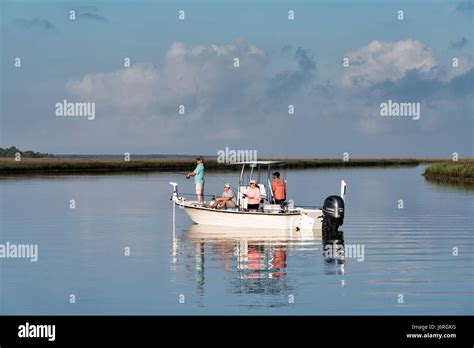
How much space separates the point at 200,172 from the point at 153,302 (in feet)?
51.9

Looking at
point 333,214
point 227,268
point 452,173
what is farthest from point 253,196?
point 452,173

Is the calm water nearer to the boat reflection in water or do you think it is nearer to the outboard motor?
the boat reflection in water

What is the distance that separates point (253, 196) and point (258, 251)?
5.43 meters

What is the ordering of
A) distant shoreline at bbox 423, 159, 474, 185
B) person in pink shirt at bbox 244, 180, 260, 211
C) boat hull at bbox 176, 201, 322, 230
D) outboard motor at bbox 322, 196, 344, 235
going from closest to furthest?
outboard motor at bbox 322, 196, 344, 235 → boat hull at bbox 176, 201, 322, 230 → person in pink shirt at bbox 244, 180, 260, 211 → distant shoreline at bbox 423, 159, 474, 185

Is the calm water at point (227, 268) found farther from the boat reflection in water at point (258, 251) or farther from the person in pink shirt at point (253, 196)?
the person in pink shirt at point (253, 196)

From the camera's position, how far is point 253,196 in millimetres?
34625

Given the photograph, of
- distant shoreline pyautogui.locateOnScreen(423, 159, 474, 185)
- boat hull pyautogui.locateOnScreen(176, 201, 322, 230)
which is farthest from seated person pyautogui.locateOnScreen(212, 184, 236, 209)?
distant shoreline pyautogui.locateOnScreen(423, 159, 474, 185)

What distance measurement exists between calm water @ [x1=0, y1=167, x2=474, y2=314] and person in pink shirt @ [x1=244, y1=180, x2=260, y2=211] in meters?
1.26

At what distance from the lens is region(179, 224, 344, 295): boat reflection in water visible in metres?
23.4

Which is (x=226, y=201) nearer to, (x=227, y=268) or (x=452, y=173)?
(x=227, y=268)

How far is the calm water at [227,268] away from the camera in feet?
67.7

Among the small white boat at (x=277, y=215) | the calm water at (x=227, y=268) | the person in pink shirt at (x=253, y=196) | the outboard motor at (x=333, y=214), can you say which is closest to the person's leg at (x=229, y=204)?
the small white boat at (x=277, y=215)
